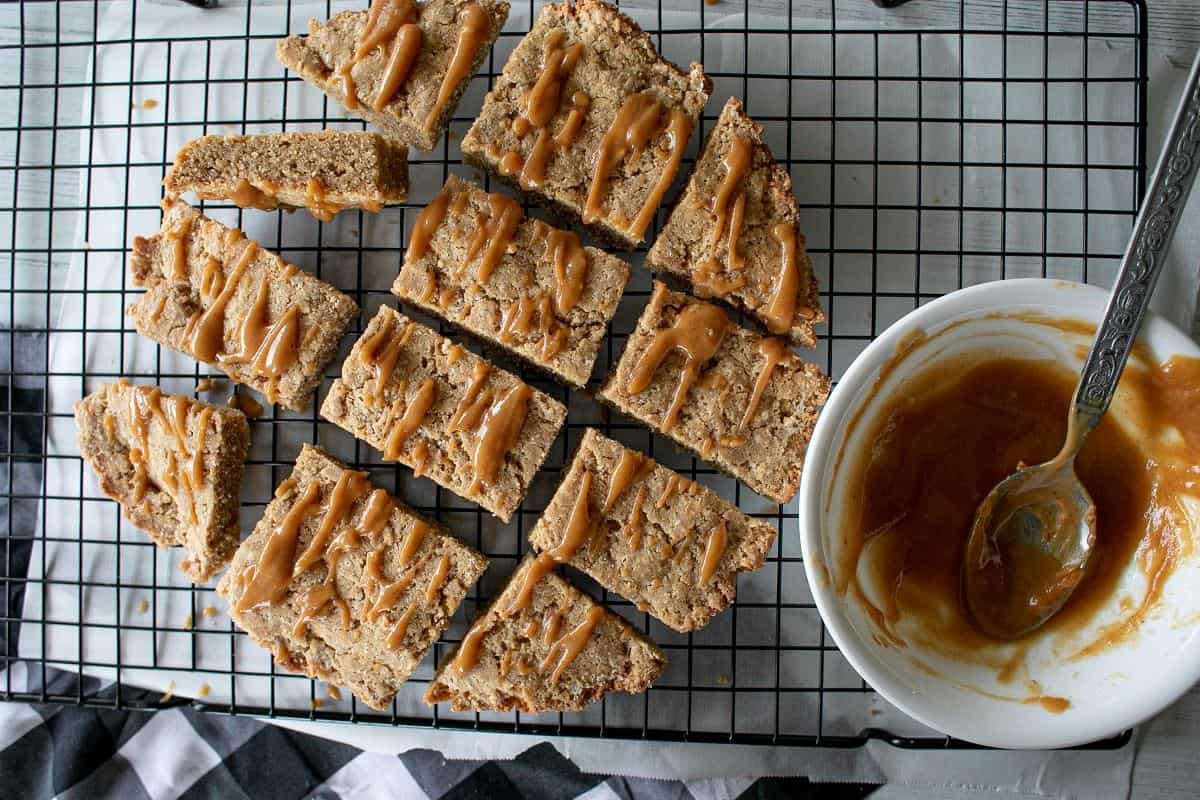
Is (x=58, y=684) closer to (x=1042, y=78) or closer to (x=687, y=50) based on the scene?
(x=687, y=50)

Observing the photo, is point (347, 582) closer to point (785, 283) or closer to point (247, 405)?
point (247, 405)

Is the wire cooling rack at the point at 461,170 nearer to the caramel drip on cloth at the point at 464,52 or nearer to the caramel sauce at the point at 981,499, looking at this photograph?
the caramel drip on cloth at the point at 464,52

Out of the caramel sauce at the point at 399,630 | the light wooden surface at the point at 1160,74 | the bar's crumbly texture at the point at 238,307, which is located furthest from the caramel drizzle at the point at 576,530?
the light wooden surface at the point at 1160,74

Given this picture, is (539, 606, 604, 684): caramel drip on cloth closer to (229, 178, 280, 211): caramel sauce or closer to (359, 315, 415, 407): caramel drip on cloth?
(359, 315, 415, 407): caramel drip on cloth

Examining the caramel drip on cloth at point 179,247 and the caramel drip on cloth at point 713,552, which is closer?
the caramel drip on cloth at point 713,552

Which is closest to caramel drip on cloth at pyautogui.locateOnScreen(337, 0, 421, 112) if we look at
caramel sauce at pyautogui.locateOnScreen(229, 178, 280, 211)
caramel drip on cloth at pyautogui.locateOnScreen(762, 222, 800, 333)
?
caramel sauce at pyautogui.locateOnScreen(229, 178, 280, 211)

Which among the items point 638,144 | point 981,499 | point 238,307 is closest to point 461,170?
point 638,144
